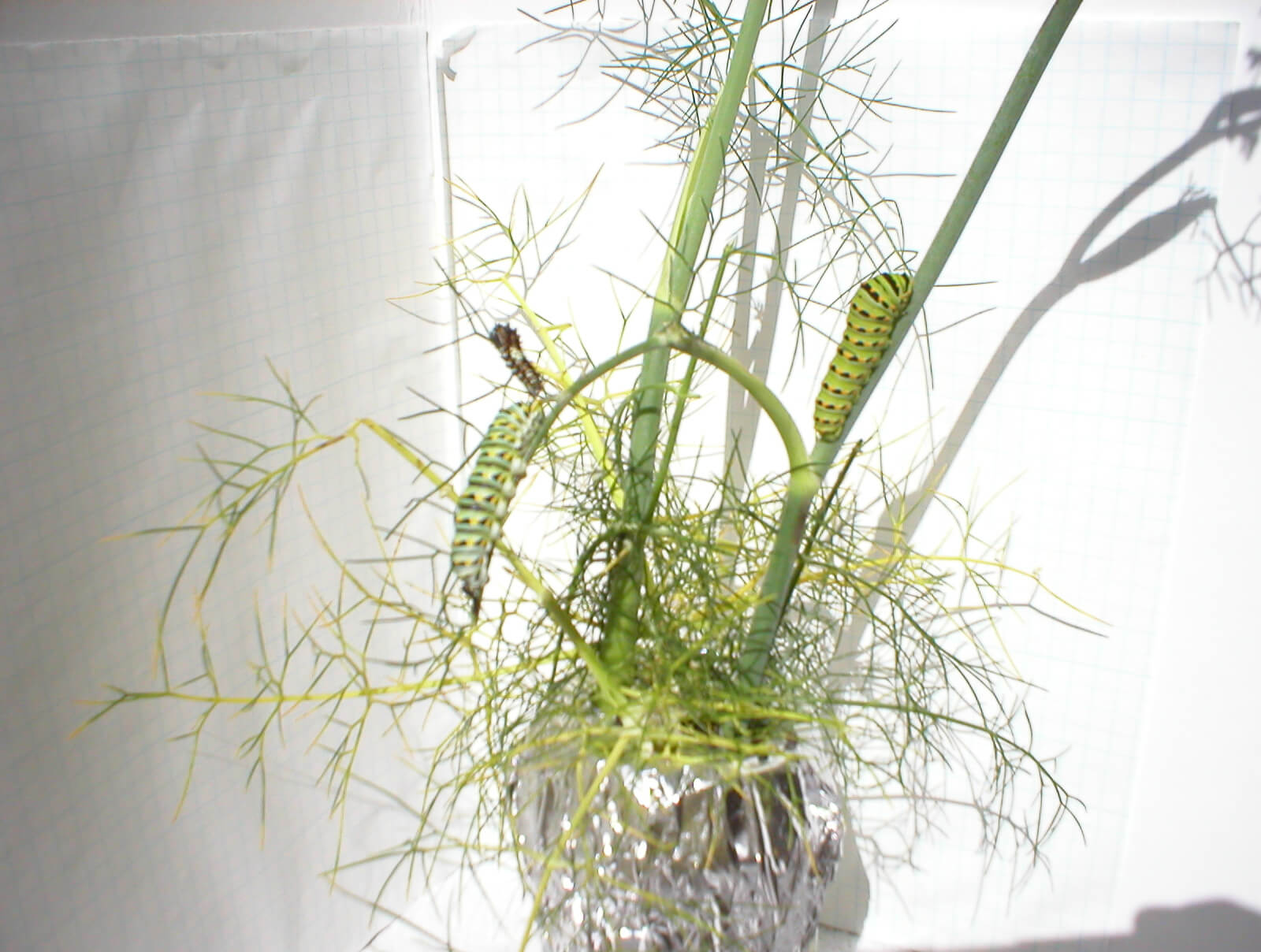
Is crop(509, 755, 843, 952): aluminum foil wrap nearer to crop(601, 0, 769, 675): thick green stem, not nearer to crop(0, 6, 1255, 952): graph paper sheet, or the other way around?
crop(601, 0, 769, 675): thick green stem

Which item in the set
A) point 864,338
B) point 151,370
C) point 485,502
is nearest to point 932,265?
point 864,338

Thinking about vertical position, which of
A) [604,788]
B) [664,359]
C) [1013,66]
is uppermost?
[1013,66]

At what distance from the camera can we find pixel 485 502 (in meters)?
0.27

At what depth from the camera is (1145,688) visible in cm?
46

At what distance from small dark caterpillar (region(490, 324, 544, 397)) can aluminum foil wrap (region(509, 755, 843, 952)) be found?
14cm

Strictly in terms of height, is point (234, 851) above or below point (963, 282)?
below

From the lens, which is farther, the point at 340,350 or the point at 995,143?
the point at 340,350

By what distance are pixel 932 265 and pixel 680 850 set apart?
0.21 m

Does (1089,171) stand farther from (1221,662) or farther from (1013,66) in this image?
(1221,662)

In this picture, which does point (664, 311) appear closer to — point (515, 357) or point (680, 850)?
point (515, 357)

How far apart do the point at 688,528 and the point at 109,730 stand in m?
0.22

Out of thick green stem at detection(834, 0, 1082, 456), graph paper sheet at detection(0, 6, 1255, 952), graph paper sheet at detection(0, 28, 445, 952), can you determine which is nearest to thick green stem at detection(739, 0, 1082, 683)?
thick green stem at detection(834, 0, 1082, 456)

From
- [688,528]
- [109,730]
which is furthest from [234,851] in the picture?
[688,528]

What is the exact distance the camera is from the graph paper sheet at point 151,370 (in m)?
0.32
